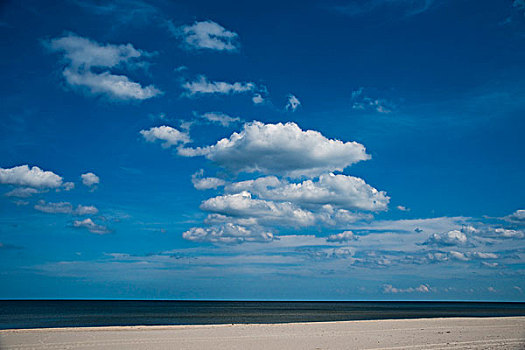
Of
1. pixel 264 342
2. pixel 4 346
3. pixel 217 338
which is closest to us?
pixel 4 346

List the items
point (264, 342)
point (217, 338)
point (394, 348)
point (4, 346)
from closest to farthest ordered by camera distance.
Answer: point (394, 348)
point (4, 346)
point (264, 342)
point (217, 338)

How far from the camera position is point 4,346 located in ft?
75.9

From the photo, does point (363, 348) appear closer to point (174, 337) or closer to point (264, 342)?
point (264, 342)

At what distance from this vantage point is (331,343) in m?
23.6

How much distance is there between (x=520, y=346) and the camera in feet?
69.7

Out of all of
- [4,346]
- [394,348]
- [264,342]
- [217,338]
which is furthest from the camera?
[217,338]

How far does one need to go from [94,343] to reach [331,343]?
13654 millimetres

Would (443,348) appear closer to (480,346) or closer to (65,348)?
(480,346)

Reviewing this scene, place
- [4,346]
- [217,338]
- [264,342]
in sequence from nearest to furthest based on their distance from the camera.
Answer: [4,346]
[264,342]
[217,338]

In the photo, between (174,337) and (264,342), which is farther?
(174,337)

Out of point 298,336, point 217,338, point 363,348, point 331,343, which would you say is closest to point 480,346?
point 363,348

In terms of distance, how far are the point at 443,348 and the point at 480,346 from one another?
215 cm

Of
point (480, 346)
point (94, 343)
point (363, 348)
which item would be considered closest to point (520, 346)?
point (480, 346)

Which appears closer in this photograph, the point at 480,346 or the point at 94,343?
the point at 480,346
